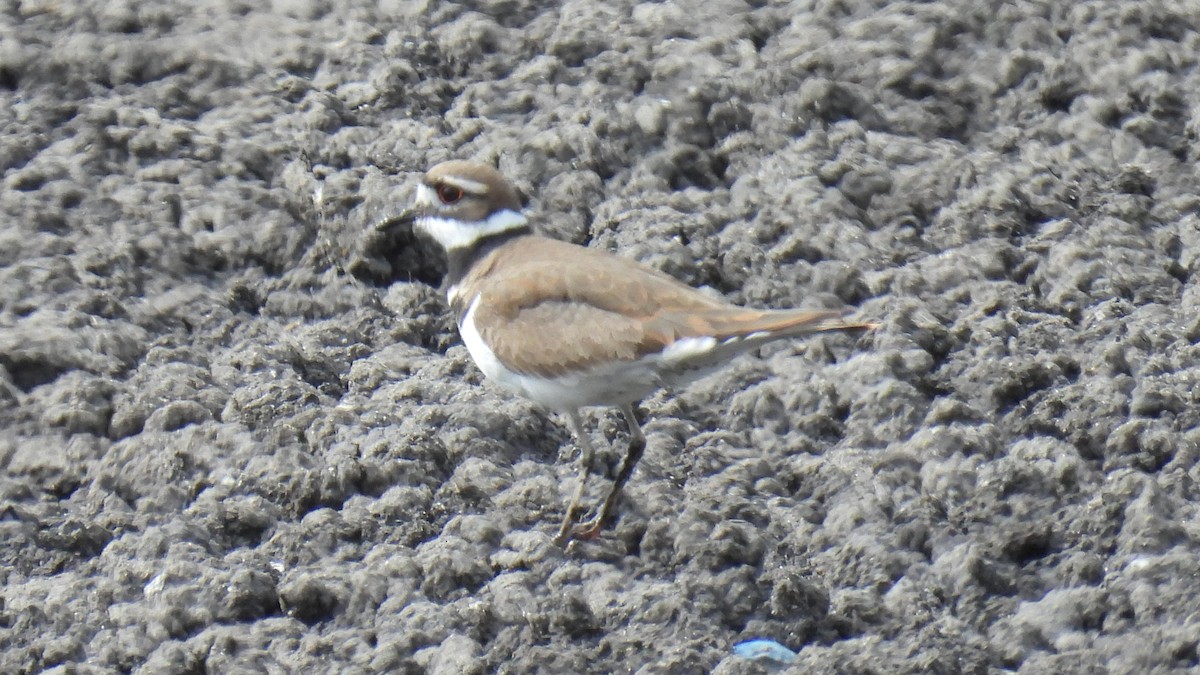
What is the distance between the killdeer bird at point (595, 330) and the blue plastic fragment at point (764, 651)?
68 cm

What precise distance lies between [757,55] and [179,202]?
2.54 m

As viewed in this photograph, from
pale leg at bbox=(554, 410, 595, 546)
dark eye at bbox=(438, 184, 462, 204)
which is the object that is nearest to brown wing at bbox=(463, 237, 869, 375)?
pale leg at bbox=(554, 410, 595, 546)

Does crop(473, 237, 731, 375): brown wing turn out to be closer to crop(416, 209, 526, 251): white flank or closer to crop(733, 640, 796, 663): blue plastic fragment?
crop(416, 209, 526, 251): white flank

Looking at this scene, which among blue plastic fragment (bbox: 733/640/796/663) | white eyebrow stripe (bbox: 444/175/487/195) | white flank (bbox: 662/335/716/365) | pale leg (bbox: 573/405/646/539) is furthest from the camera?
white eyebrow stripe (bbox: 444/175/487/195)

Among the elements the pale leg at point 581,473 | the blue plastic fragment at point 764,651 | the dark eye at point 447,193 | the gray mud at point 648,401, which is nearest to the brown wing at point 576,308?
the pale leg at point 581,473

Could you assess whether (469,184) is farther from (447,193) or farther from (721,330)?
(721,330)

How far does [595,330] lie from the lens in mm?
5137

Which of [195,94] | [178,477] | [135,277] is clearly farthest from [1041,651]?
[195,94]

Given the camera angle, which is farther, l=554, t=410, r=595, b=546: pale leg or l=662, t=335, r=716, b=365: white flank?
l=554, t=410, r=595, b=546: pale leg

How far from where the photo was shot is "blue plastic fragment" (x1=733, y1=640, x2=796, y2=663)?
461 cm

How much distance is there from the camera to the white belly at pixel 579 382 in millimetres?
5062

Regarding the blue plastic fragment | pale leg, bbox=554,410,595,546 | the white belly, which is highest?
the white belly

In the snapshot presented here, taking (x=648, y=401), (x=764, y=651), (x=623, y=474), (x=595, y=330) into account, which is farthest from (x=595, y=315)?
(x=764, y=651)

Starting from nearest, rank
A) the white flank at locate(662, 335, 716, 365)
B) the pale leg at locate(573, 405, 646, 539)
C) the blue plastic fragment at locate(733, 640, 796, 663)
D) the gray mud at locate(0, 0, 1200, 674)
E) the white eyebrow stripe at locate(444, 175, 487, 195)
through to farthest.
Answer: the blue plastic fragment at locate(733, 640, 796, 663) < the gray mud at locate(0, 0, 1200, 674) < the white flank at locate(662, 335, 716, 365) < the pale leg at locate(573, 405, 646, 539) < the white eyebrow stripe at locate(444, 175, 487, 195)
